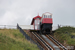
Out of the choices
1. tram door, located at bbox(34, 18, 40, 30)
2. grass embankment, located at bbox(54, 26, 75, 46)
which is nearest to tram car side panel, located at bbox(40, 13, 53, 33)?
grass embankment, located at bbox(54, 26, 75, 46)

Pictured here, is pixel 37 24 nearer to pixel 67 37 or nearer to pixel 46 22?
pixel 46 22

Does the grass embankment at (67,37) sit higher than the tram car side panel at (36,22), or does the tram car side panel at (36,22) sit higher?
the tram car side panel at (36,22)

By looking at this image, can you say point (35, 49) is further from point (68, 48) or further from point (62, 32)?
point (62, 32)

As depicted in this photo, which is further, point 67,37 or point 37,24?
point 37,24

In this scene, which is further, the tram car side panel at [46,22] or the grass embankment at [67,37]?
the tram car side panel at [46,22]

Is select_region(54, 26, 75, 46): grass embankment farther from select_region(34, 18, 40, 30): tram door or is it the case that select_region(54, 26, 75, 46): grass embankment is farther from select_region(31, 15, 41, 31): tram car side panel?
select_region(31, 15, 41, 31): tram car side panel

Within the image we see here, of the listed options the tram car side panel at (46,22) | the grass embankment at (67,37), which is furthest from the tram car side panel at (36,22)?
the grass embankment at (67,37)

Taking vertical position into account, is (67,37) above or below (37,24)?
below

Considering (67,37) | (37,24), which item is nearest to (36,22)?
(37,24)

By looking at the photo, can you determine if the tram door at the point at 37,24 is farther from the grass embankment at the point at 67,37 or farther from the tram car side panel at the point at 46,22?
the grass embankment at the point at 67,37

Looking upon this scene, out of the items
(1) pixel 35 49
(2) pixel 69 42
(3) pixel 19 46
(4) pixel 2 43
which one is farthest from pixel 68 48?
(4) pixel 2 43

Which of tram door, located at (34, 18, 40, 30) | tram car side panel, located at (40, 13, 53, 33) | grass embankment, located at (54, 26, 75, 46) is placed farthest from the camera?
tram door, located at (34, 18, 40, 30)

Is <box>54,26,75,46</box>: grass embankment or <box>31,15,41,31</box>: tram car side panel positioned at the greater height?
<box>31,15,41,31</box>: tram car side panel

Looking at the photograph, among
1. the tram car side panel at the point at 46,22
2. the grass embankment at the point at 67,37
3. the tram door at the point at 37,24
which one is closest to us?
the grass embankment at the point at 67,37
